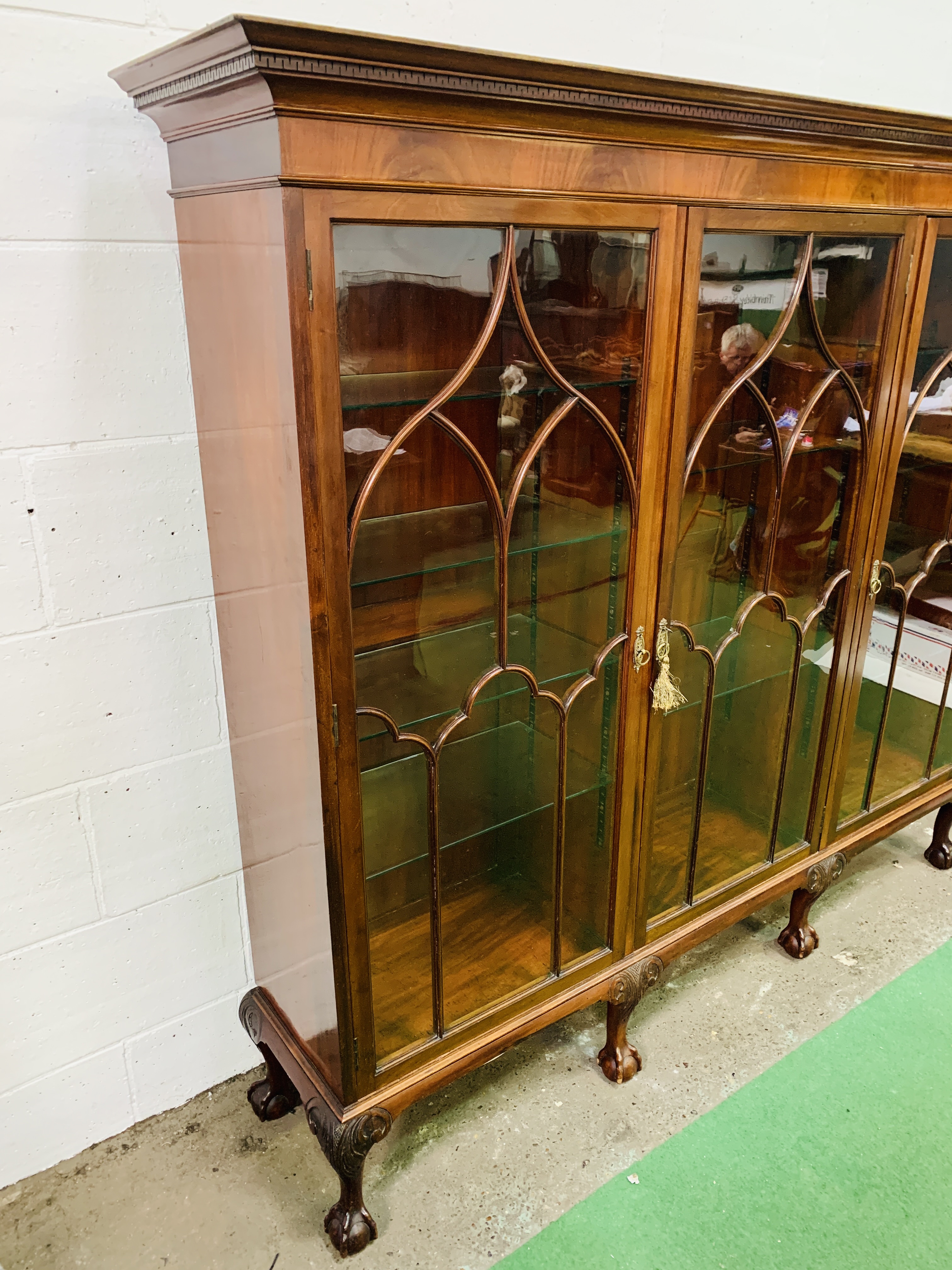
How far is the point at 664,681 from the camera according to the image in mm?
1411

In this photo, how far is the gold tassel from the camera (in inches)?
55.2

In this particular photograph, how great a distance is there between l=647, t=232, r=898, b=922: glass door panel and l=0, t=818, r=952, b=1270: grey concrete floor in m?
0.31

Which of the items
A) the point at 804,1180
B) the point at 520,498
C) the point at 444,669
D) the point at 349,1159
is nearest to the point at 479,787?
the point at 444,669

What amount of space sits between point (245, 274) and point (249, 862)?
92 cm

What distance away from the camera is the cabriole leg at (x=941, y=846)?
2240 millimetres

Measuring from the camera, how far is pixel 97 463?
125 centimetres

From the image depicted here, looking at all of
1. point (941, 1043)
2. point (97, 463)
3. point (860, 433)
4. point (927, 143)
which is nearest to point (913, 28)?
point (927, 143)

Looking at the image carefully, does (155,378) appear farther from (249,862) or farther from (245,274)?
(249,862)

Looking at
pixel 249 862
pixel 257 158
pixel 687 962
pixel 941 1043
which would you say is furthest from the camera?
pixel 687 962

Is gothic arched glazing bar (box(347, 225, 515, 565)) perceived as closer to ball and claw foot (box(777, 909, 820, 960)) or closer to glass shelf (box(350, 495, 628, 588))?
glass shelf (box(350, 495, 628, 588))

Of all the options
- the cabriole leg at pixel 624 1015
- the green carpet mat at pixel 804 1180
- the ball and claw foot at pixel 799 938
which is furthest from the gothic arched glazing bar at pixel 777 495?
the green carpet mat at pixel 804 1180

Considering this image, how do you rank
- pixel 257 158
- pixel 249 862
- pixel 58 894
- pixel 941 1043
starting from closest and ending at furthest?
pixel 257 158
pixel 58 894
pixel 249 862
pixel 941 1043

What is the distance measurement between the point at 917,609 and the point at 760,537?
0.54 metres

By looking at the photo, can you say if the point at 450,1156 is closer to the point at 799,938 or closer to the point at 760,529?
the point at 799,938
